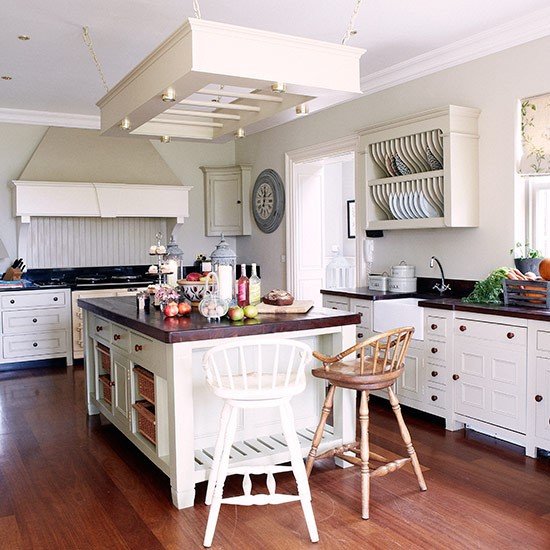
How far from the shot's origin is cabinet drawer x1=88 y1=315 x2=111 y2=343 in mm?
4246

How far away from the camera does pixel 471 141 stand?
4566 millimetres

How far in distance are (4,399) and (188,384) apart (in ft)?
9.57

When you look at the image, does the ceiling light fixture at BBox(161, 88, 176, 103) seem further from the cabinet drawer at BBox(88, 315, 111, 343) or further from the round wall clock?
the round wall clock

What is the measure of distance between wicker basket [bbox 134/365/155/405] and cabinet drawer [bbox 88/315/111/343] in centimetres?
65

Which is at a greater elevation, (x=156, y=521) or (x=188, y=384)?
(x=188, y=384)

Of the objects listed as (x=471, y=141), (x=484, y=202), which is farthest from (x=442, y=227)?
(x=471, y=141)

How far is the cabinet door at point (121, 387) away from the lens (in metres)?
3.81

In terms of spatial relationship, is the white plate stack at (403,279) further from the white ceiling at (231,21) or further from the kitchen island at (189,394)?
the white ceiling at (231,21)

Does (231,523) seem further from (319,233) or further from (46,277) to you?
→ (46,277)

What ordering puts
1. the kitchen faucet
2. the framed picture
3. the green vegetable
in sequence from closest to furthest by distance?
1. the green vegetable
2. the kitchen faucet
3. the framed picture

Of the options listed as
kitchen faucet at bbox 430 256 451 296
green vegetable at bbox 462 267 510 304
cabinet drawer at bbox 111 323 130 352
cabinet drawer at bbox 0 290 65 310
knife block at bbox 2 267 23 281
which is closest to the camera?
cabinet drawer at bbox 111 323 130 352

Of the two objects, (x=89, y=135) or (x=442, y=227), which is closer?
(x=442, y=227)

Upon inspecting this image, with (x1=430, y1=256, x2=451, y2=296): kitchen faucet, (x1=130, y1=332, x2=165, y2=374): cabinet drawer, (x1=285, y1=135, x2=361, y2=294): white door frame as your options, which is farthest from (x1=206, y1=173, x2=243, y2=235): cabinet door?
(x1=130, y1=332, x2=165, y2=374): cabinet drawer

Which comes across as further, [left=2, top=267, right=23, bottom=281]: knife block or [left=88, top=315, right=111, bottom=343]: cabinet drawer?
[left=2, top=267, right=23, bottom=281]: knife block
